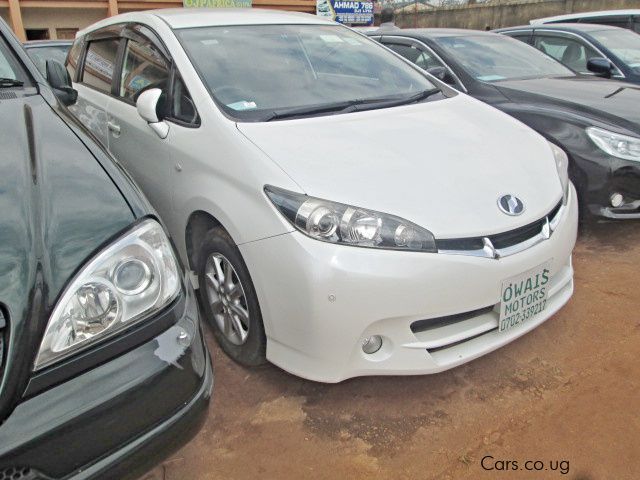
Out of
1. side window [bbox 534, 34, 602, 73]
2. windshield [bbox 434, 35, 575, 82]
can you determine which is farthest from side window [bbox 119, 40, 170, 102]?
side window [bbox 534, 34, 602, 73]

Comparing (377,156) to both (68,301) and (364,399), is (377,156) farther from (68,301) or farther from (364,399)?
(68,301)

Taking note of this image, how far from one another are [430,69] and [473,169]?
2.38 metres

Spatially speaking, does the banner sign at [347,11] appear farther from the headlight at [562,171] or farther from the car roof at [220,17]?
the headlight at [562,171]

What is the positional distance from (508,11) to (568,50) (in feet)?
34.8

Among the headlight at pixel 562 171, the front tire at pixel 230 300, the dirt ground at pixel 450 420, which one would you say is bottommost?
the dirt ground at pixel 450 420

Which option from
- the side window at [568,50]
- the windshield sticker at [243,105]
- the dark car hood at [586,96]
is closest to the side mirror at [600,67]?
the side window at [568,50]

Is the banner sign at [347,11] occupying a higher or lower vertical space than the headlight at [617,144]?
higher

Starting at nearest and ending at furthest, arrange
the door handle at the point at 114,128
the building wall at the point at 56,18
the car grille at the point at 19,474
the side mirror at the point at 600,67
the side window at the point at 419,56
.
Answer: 1. the car grille at the point at 19,474
2. the door handle at the point at 114,128
3. the side window at the point at 419,56
4. the side mirror at the point at 600,67
5. the building wall at the point at 56,18

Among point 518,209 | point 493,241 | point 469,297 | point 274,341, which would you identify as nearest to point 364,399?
point 274,341

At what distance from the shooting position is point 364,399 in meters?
2.21

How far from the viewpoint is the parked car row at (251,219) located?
1.27 m

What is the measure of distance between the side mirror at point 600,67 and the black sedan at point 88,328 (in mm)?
5178

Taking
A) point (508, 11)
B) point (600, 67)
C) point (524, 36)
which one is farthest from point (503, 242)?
point (508, 11)

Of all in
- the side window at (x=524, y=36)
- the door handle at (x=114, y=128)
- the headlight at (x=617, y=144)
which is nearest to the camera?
the door handle at (x=114, y=128)
